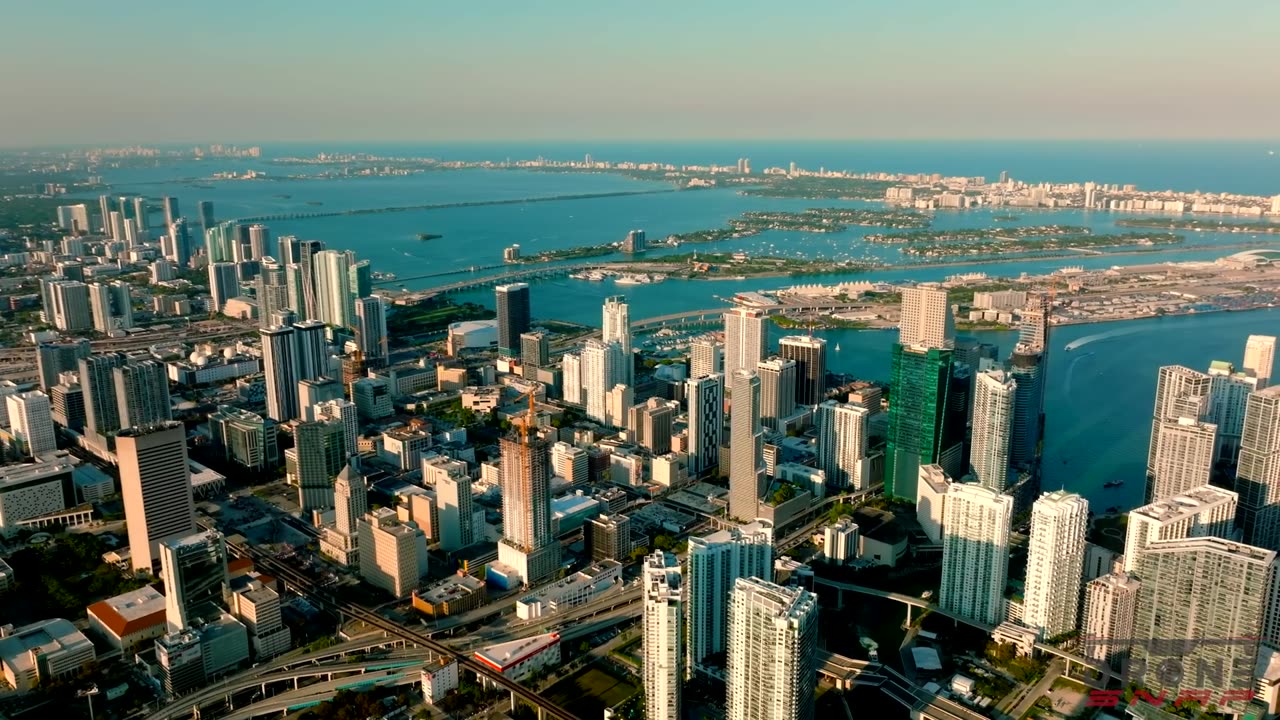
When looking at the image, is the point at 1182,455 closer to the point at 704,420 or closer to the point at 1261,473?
the point at 1261,473

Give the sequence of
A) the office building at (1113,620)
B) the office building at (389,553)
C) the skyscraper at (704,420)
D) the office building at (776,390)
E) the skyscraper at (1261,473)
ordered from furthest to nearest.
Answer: the office building at (776,390)
the skyscraper at (704,420)
the skyscraper at (1261,473)
the office building at (389,553)
the office building at (1113,620)

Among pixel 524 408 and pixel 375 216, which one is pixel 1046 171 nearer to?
pixel 375 216

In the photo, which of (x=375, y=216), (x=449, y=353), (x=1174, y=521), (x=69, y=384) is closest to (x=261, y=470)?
(x=69, y=384)

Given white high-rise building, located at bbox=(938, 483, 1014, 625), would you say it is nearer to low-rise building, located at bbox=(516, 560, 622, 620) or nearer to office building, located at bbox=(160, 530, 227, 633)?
low-rise building, located at bbox=(516, 560, 622, 620)

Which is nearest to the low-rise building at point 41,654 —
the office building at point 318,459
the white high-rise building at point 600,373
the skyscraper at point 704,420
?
the office building at point 318,459

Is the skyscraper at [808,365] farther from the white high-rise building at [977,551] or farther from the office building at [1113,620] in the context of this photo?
the office building at [1113,620]

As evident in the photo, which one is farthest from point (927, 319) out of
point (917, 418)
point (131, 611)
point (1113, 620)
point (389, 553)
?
point (131, 611)
